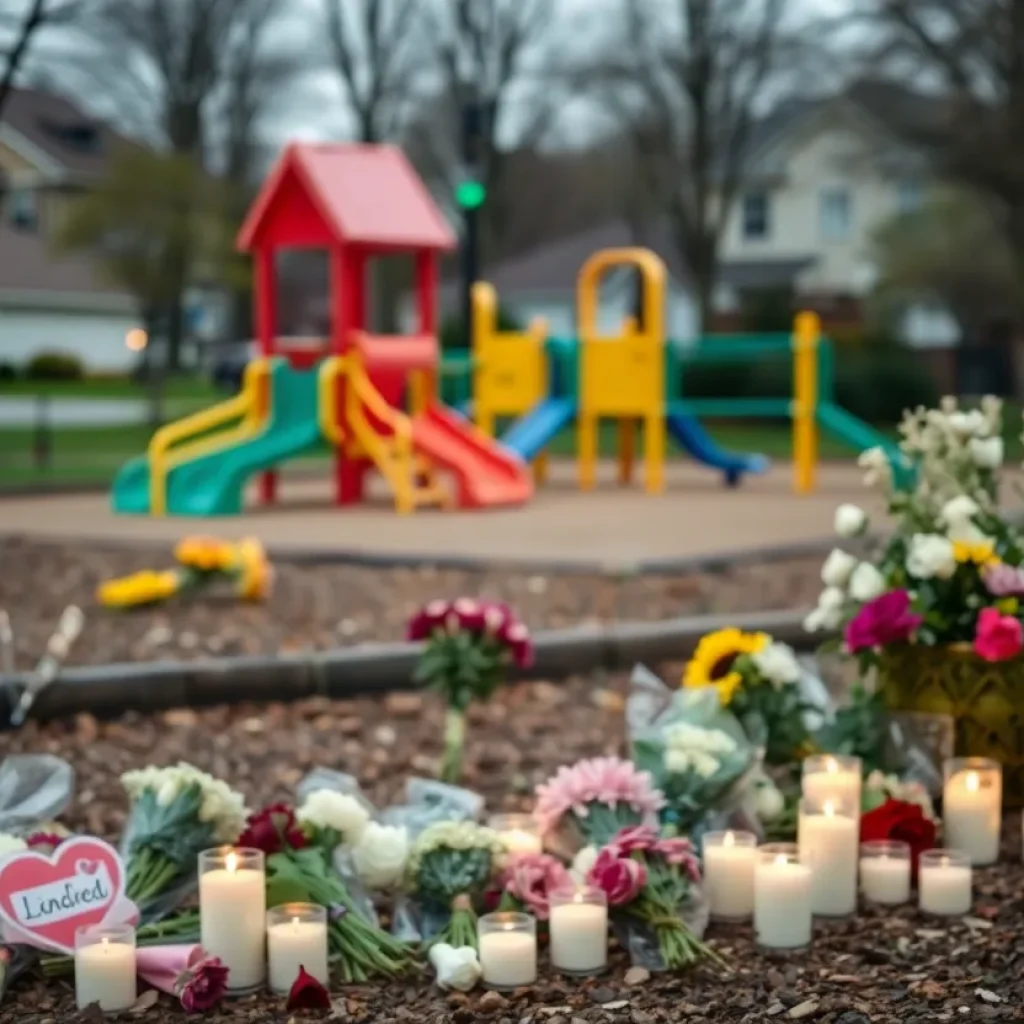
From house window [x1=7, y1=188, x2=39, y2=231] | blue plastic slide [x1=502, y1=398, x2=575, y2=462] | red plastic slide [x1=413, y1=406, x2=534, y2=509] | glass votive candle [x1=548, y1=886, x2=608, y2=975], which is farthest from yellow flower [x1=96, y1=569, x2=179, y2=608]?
house window [x1=7, y1=188, x2=39, y2=231]

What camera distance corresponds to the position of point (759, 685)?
4426mm

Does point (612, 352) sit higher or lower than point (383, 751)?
higher

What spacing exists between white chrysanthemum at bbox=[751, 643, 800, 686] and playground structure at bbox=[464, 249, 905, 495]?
10.2 m

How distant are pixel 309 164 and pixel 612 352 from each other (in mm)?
3270

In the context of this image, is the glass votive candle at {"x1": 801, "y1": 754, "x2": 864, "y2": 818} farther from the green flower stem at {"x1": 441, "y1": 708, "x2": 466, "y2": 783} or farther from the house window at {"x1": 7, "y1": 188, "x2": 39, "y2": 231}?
the house window at {"x1": 7, "y1": 188, "x2": 39, "y2": 231}

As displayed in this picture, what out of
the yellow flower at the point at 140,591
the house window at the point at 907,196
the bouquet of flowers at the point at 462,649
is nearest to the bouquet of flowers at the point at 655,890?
the bouquet of flowers at the point at 462,649

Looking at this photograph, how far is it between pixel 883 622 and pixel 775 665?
11.0 inches

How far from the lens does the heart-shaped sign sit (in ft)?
10.6

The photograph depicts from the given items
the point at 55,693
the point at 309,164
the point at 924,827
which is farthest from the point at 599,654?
the point at 309,164

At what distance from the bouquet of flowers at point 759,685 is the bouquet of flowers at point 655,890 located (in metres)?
0.80

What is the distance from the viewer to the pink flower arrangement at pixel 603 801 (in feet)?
12.2

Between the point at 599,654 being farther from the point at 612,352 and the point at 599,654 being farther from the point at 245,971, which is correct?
the point at 612,352

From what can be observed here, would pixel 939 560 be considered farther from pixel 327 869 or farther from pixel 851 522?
pixel 327 869

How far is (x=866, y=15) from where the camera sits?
2603 cm
